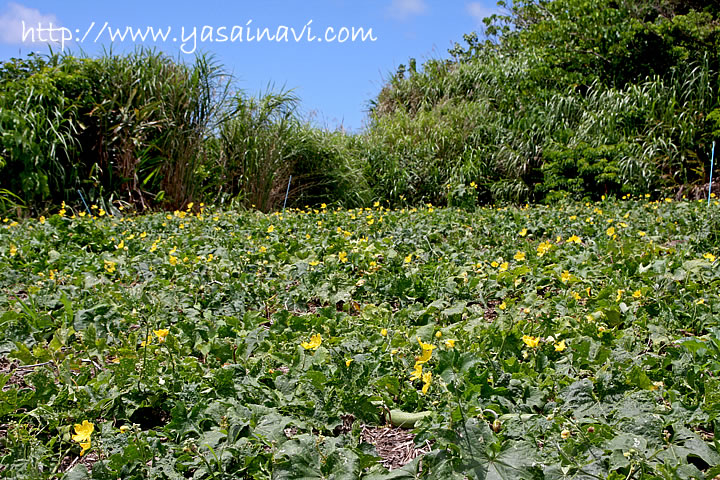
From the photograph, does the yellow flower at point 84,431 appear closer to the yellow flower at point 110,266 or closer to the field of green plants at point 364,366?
the field of green plants at point 364,366

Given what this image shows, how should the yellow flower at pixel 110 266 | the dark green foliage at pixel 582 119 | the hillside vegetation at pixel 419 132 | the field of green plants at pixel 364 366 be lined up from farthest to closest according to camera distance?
the dark green foliage at pixel 582 119
the hillside vegetation at pixel 419 132
the yellow flower at pixel 110 266
the field of green plants at pixel 364 366

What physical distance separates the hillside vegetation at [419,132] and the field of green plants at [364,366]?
4.39 meters

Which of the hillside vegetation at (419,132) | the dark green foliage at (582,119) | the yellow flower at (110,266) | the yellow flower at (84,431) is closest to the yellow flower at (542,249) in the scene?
the yellow flower at (110,266)

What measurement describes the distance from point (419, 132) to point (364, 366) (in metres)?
10.9

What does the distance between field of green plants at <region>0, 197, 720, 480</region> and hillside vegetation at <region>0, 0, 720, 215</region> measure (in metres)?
4.39

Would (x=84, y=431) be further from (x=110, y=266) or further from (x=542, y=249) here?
(x=542, y=249)

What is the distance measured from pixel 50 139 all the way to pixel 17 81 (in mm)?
1210

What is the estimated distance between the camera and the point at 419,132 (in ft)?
40.6

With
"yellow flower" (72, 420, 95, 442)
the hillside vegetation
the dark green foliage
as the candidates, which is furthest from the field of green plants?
the dark green foliage

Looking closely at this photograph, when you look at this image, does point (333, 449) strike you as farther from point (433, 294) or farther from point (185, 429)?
point (433, 294)

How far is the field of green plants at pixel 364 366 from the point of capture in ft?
4.67

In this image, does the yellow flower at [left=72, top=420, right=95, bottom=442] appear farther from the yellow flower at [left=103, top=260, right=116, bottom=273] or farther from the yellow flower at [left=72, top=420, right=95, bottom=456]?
the yellow flower at [left=103, top=260, right=116, bottom=273]

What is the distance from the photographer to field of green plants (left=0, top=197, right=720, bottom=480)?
142cm

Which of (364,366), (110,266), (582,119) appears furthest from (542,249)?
(582,119)
